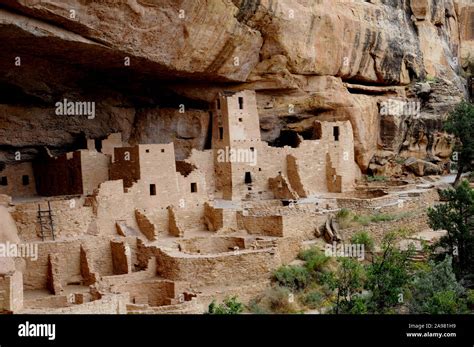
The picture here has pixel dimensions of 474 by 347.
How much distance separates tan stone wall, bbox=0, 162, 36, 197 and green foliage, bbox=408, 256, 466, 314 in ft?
37.3

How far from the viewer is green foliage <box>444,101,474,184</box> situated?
24297 millimetres

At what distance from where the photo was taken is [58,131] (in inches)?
853

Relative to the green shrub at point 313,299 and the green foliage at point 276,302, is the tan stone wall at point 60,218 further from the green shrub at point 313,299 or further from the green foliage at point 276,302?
the green shrub at point 313,299

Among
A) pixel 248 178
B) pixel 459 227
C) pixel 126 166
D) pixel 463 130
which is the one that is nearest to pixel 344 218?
pixel 459 227

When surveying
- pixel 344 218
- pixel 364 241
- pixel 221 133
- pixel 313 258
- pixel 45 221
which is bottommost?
pixel 313 258

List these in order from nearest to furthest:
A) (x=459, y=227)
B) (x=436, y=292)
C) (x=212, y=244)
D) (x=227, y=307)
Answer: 1. (x=436, y=292)
2. (x=227, y=307)
3. (x=212, y=244)
4. (x=459, y=227)

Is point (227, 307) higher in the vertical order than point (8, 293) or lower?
lower

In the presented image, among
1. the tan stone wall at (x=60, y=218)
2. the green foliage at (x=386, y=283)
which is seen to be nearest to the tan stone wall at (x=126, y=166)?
the tan stone wall at (x=60, y=218)

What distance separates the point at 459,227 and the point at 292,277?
464cm

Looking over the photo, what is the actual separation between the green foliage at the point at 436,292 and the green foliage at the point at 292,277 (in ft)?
7.74

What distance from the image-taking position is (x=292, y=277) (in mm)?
16234

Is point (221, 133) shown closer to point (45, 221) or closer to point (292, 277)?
point (292, 277)

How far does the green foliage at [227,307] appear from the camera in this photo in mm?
14086
